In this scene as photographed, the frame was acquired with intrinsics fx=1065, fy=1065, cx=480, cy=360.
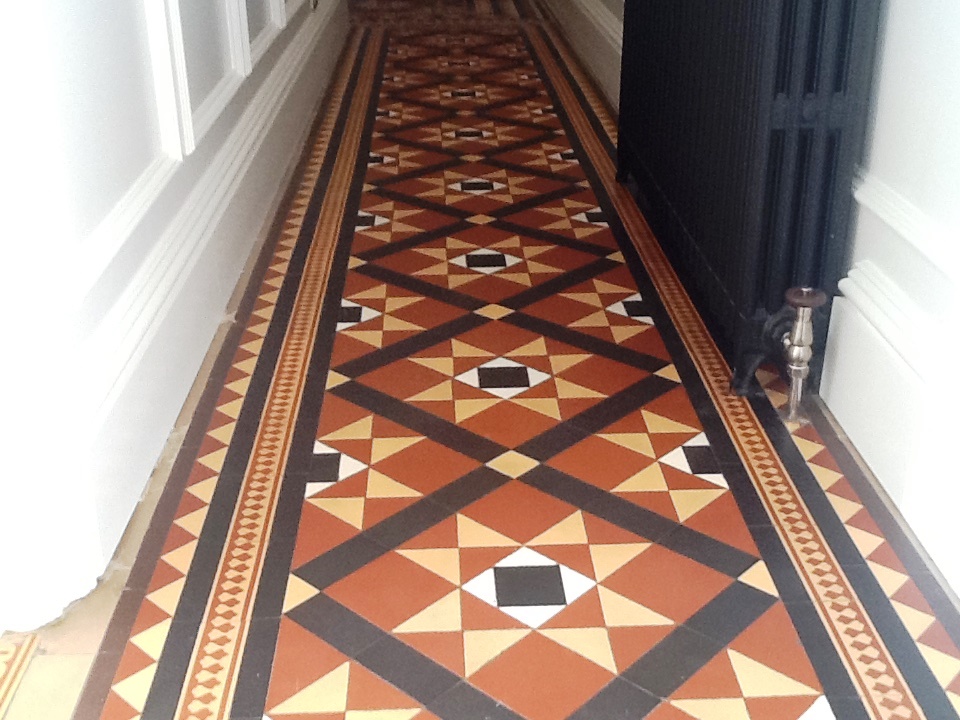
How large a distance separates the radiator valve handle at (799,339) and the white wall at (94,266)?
1.75 metres

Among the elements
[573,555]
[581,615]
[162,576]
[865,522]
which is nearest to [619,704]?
[581,615]

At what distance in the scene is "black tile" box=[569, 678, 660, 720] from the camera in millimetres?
2027

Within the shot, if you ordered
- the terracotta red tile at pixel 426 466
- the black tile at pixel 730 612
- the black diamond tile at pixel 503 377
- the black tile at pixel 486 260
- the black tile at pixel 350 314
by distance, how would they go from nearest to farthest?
the black tile at pixel 730 612, the terracotta red tile at pixel 426 466, the black diamond tile at pixel 503 377, the black tile at pixel 350 314, the black tile at pixel 486 260

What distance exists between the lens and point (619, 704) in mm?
2057

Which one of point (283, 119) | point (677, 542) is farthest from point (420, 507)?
point (283, 119)

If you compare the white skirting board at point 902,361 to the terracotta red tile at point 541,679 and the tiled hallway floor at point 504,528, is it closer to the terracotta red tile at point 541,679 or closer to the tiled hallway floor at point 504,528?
the tiled hallway floor at point 504,528

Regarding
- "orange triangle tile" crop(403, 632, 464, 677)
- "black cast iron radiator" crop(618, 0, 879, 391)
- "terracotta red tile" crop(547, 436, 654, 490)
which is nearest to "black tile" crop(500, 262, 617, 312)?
"black cast iron radiator" crop(618, 0, 879, 391)

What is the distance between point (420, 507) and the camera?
2695mm

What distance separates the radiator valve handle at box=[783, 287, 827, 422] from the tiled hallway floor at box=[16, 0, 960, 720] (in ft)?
0.42

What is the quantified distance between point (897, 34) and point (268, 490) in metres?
1.99

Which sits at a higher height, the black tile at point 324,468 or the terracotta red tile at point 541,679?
the black tile at point 324,468

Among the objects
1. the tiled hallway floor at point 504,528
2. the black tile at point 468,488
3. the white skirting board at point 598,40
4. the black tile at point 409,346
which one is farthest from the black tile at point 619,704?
the white skirting board at point 598,40

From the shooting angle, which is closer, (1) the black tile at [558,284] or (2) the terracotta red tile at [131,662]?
(2) the terracotta red tile at [131,662]

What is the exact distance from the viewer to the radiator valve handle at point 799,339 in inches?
115
